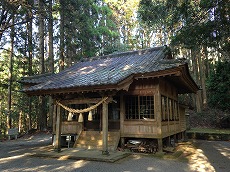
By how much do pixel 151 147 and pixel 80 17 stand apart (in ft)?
Result: 54.6

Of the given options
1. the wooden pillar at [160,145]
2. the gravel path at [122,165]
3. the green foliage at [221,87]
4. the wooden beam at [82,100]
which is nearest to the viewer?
the gravel path at [122,165]

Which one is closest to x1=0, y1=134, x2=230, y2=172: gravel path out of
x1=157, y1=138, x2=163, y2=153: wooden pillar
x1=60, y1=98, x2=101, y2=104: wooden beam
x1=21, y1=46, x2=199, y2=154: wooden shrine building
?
x1=157, y1=138, x2=163, y2=153: wooden pillar

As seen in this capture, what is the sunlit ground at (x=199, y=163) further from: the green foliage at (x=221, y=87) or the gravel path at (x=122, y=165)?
the green foliage at (x=221, y=87)

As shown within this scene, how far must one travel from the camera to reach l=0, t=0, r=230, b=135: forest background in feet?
34.0

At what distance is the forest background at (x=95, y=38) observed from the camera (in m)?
10.4

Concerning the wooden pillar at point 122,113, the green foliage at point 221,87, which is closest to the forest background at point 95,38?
the green foliage at point 221,87

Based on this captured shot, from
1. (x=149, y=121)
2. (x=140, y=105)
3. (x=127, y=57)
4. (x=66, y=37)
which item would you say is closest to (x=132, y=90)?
(x=140, y=105)

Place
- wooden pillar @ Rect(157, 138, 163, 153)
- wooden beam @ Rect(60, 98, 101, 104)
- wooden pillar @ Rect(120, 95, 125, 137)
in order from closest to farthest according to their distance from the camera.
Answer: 1. wooden beam @ Rect(60, 98, 101, 104)
2. wooden pillar @ Rect(157, 138, 163, 153)
3. wooden pillar @ Rect(120, 95, 125, 137)

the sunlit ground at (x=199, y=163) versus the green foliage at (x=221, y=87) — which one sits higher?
the green foliage at (x=221, y=87)

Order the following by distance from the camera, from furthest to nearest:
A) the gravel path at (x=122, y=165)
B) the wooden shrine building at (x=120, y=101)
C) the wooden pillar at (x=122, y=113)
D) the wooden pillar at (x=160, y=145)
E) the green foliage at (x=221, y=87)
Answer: the green foliage at (x=221, y=87), the wooden pillar at (x=122, y=113), the wooden pillar at (x=160, y=145), the wooden shrine building at (x=120, y=101), the gravel path at (x=122, y=165)

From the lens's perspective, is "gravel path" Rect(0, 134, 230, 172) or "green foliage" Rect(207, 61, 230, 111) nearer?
"gravel path" Rect(0, 134, 230, 172)

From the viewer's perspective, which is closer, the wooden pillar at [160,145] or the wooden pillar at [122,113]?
the wooden pillar at [160,145]

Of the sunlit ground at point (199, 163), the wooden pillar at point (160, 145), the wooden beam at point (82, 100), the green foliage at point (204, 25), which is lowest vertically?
the sunlit ground at point (199, 163)

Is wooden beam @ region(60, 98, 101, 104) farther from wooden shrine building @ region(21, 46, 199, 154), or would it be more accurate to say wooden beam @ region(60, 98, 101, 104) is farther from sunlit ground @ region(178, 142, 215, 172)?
sunlit ground @ region(178, 142, 215, 172)
